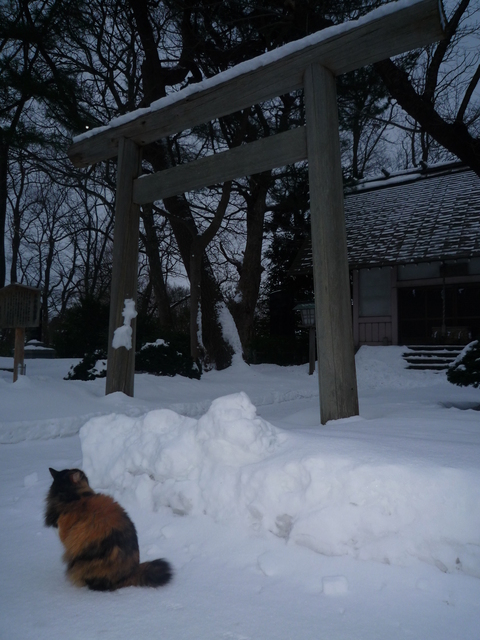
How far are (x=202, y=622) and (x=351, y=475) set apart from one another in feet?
3.80

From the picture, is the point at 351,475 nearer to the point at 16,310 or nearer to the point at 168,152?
the point at 16,310

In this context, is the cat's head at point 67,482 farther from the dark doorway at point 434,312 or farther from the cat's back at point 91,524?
the dark doorway at point 434,312

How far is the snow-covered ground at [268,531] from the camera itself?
231 cm

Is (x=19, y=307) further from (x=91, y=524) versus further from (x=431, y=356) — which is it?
(x=431, y=356)

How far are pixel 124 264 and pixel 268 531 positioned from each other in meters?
5.39

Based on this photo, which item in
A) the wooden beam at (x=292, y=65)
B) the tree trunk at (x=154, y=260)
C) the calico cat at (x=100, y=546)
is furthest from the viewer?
the tree trunk at (x=154, y=260)

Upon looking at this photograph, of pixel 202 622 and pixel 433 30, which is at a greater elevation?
pixel 433 30

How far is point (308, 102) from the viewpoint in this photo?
554 centimetres

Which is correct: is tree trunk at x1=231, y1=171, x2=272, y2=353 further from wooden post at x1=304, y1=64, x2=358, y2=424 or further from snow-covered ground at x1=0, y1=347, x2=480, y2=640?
snow-covered ground at x1=0, y1=347, x2=480, y2=640

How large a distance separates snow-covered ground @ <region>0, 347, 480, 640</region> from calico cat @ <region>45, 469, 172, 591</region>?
0.07 meters

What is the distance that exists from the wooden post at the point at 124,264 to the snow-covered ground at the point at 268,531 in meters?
3.01

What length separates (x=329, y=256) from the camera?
5246 mm

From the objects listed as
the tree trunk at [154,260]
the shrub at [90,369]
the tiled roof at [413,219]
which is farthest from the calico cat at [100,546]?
the tiled roof at [413,219]

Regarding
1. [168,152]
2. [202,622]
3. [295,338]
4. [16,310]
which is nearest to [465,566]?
[202,622]
